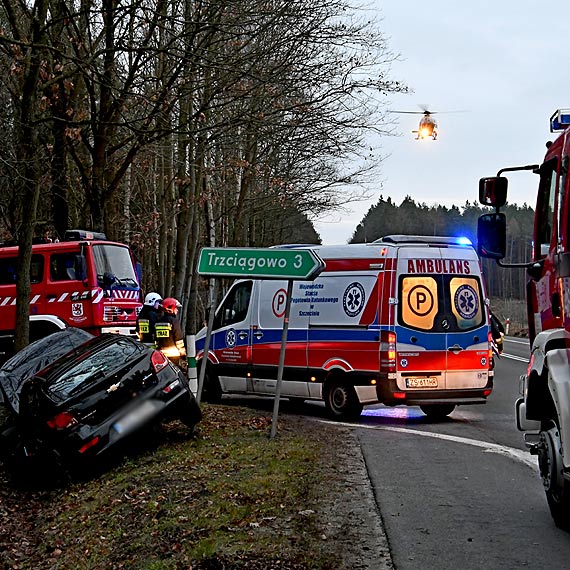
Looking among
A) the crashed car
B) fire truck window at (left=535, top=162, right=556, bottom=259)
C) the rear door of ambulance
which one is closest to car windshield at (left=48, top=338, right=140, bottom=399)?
the crashed car

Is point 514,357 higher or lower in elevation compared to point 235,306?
lower

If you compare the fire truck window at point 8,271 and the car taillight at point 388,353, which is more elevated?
the fire truck window at point 8,271

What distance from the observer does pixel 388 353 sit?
1262 cm

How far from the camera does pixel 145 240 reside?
1062 inches

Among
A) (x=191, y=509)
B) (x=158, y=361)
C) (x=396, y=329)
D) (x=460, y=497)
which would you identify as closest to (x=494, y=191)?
(x=460, y=497)

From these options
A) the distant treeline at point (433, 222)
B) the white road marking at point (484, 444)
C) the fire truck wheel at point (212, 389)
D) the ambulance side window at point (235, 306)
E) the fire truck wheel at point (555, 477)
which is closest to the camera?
the fire truck wheel at point (555, 477)

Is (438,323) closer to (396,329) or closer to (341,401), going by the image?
A: (396,329)

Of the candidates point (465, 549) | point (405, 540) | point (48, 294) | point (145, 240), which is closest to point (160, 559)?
point (405, 540)

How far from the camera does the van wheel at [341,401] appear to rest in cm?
1313

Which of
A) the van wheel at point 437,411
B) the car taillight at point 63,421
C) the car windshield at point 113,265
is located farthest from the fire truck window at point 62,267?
the car taillight at point 63,421

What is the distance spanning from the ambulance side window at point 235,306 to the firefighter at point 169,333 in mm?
1940

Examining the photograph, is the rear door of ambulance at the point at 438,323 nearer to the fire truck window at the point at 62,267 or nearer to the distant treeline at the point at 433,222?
the fire truck window at the point at 62,267

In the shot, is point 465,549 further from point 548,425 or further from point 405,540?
point 548,425

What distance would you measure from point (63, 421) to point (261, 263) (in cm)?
289
